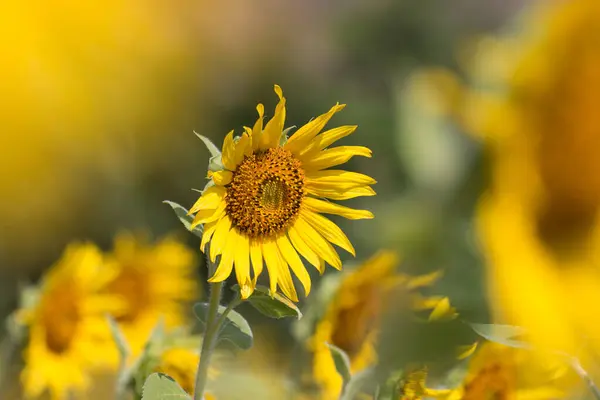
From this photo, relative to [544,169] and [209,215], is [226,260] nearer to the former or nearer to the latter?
[209,215]

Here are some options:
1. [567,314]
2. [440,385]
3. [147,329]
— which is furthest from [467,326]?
[147,329]

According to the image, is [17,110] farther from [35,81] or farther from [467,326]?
[467,326]

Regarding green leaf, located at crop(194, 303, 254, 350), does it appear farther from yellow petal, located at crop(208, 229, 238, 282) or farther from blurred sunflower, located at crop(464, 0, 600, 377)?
blurred sunflower, located at crop(464, 0, 600, 377)

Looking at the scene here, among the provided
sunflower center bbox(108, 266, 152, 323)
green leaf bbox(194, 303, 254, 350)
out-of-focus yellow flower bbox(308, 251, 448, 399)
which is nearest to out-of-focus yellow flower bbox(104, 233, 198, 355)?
sunflower center bbox(108, 266, 152, 323)

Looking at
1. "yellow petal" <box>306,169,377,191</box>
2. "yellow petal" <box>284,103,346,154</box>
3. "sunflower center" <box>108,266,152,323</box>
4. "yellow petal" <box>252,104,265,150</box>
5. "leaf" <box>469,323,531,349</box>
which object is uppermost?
"sunflower center" <box>108,266,152,323</box>

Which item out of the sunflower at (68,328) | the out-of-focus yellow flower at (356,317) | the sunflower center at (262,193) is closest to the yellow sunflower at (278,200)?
the sunflower center at (262,193)

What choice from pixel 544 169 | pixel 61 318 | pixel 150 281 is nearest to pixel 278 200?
pixel 544 169

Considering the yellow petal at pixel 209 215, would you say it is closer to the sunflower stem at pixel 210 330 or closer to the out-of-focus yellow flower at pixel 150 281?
the sunflower stem at pixel 210 330
